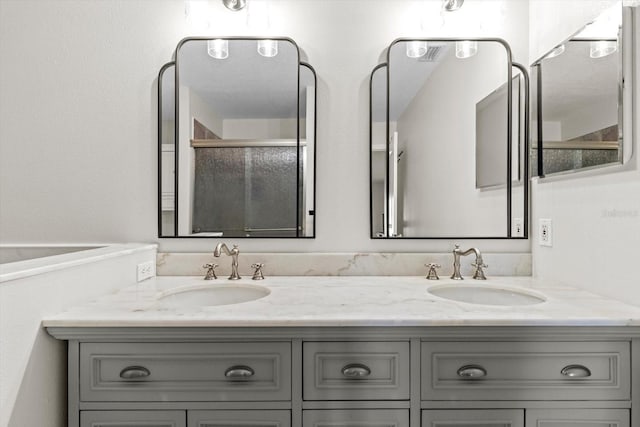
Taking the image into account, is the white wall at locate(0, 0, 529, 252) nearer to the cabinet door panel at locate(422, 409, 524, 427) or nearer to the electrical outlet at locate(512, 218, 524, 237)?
the electrical outlet at locate(512, 218, 524, 237)

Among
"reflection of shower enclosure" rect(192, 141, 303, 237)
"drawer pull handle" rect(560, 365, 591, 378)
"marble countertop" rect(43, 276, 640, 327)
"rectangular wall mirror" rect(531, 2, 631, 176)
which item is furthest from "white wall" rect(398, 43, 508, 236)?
"drawer pull handle" rect(560, 365, 591, 378)

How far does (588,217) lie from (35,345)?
176cm

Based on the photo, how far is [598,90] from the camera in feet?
4.14

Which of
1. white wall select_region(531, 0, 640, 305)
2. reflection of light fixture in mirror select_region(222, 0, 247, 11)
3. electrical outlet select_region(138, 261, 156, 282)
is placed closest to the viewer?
white wall select_region(531, 0, 640, 305)

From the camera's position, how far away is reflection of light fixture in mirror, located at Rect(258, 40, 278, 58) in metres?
1.73

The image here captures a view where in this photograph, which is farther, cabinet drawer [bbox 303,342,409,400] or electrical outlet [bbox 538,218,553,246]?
electrical outlet [bbox 538,218,553,246]

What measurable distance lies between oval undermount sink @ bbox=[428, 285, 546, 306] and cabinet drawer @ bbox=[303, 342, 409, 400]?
1.60 ft

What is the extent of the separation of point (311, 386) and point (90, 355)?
0.63 meters

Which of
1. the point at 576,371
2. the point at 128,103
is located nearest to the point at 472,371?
the point at 576,371

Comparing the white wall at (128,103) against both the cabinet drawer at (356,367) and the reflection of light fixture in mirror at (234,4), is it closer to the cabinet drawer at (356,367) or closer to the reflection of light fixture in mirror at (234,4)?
the reflection of light fixture in mirror at (234,4)

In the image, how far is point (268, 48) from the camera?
1.73 metres

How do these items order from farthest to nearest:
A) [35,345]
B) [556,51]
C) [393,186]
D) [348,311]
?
1. [393,186]
2. [556,51]
3. [348,311]
4. [35,345]

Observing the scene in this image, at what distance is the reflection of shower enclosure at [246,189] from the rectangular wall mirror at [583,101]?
1045 mm

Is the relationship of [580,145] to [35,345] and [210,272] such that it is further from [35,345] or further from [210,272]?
[35,345]
